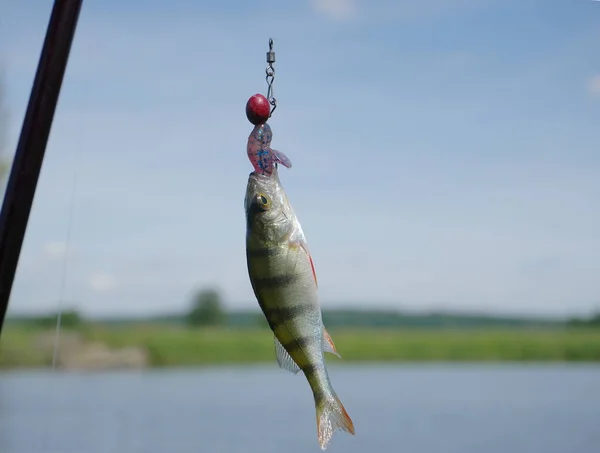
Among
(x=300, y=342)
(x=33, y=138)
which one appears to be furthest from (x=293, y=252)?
(x=33, y=138)

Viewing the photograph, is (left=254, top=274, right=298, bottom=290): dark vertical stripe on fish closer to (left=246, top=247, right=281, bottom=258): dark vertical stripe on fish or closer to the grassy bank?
(left=246, top=247, right=281, bottom=258): dark vertical stripe on fish

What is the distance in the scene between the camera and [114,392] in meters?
15.1

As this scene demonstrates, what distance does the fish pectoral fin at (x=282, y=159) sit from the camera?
163cm

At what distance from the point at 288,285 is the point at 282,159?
0.79 ft

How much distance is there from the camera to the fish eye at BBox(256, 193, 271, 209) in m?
1.57

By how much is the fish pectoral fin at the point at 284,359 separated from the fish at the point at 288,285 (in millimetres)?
18

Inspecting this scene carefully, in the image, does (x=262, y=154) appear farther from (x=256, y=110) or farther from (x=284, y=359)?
(x=284, y=359)

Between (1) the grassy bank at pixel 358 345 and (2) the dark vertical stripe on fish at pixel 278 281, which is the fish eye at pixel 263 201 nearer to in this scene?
(2) the dark vertical stripe on fish at pixel 278 281

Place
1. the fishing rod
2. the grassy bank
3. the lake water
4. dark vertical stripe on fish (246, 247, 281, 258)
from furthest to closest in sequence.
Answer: the grassy bank
the lake water
the fishing rod
dark vertical stripe on fish (246, 247, 281, 258)

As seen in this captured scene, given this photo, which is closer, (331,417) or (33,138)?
(331,417)

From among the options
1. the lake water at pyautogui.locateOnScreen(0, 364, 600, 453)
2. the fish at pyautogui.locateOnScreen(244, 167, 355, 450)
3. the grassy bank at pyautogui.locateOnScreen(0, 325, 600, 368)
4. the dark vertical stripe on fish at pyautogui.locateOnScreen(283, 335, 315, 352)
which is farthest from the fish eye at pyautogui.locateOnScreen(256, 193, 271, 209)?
the grassy bank at pyautogui.locateOnScreen(0, 325, 600, 368)

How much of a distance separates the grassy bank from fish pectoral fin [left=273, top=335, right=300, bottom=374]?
→ 13.7 meters

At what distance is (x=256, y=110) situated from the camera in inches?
66.1

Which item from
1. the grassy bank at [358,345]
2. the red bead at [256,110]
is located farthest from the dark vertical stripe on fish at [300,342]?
the grassy bank at [358,345]
